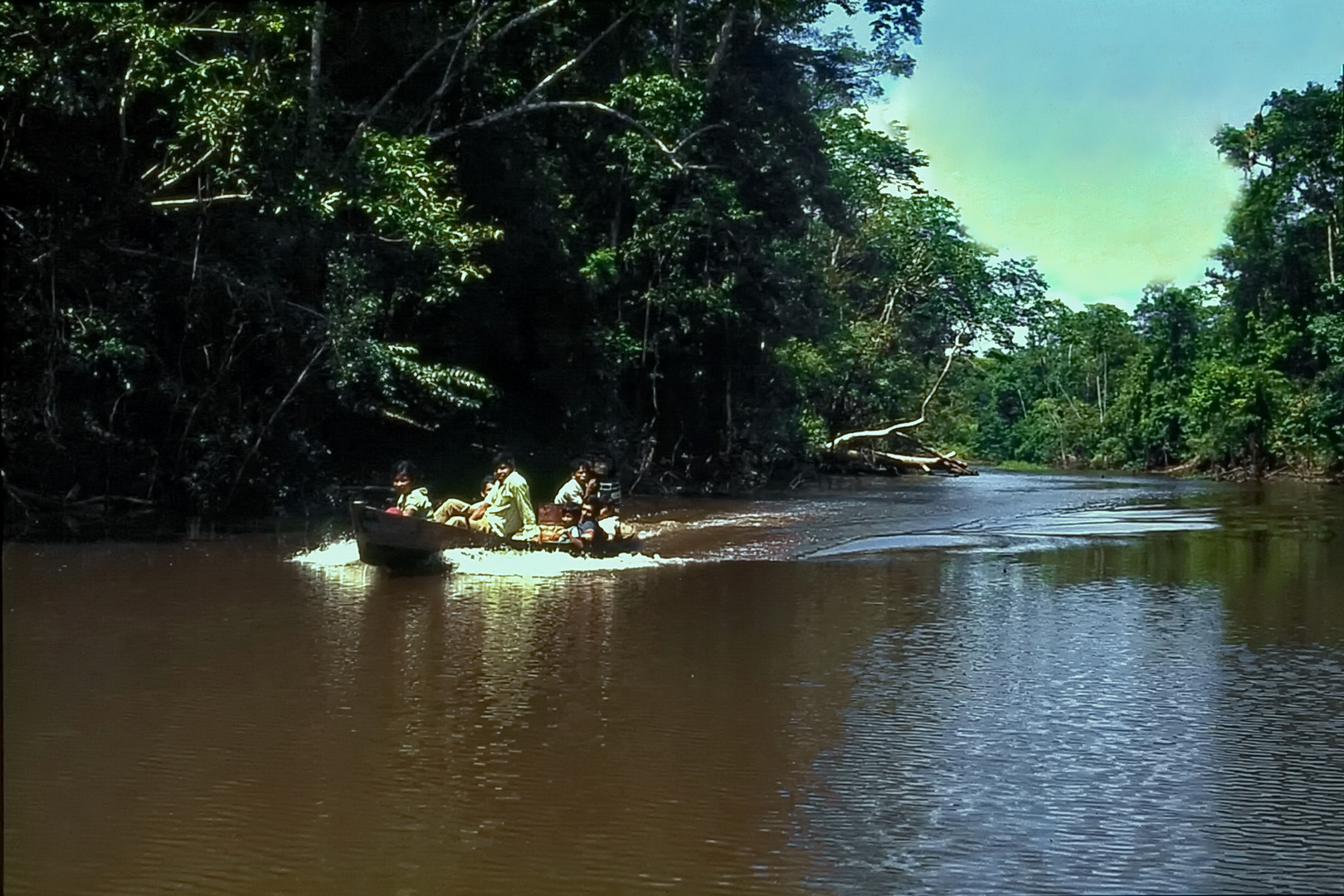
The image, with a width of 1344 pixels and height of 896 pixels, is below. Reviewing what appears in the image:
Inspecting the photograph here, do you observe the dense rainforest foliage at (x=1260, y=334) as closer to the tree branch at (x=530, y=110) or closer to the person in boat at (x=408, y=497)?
the tree branch at (x=530, y=110)

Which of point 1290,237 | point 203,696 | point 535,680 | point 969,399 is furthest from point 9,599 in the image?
point 969,399

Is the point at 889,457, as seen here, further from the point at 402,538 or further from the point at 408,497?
the point at 402,538

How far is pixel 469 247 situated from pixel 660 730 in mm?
13543

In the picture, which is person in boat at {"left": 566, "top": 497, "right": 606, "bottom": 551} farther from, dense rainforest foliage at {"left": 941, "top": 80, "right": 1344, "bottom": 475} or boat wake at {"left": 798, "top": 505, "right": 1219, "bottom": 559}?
dense rainforest foliage at {"left": 941, "top": 80, "right": 1344, "bottom": 475}

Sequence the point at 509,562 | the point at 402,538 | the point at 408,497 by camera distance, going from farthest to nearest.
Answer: the point at 408,497, the point at 509,562, the point at 402,538

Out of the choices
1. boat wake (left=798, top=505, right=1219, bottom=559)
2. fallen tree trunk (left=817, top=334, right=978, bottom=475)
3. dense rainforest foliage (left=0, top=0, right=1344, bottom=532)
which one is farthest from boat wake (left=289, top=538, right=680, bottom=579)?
fallen tree trunk (left=817, top=334, right=978, bottom=475)

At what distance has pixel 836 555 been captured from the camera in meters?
17.4

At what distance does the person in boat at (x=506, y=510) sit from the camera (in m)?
16.5

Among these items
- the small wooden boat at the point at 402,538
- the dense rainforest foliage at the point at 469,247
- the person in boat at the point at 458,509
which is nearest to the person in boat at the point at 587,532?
the small wooden boat at the point at 402,538

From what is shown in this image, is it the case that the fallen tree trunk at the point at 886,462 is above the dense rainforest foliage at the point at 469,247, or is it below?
below

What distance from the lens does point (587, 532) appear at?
1605 cm

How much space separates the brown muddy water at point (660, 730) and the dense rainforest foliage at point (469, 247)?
441 centimetres

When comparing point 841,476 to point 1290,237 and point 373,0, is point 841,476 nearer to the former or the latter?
point 1290,237

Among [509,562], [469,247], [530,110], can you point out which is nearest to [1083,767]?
[509,562]
